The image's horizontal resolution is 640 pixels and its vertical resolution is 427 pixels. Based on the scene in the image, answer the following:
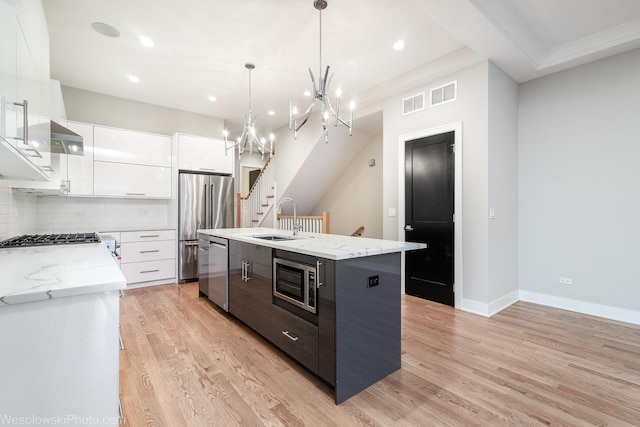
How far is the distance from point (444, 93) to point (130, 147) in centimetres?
469

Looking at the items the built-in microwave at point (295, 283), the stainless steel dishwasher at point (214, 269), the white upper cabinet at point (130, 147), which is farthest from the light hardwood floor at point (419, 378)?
the white upper cabinet at point (130, 147)

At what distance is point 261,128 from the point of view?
656 cm

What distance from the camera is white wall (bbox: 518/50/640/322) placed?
120 inches

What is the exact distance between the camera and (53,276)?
3.74 ft

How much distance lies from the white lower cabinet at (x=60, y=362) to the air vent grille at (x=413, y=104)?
398 centimetres

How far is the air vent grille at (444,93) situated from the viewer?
138 inches

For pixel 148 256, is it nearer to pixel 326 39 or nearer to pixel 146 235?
pixel 146 235

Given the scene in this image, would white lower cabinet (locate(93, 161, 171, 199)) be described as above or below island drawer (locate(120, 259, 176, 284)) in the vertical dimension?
above

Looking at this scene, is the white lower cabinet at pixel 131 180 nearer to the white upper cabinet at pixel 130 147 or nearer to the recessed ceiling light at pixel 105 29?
the white upper cabinet at pixel 130 147

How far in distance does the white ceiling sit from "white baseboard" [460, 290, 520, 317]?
2834mm

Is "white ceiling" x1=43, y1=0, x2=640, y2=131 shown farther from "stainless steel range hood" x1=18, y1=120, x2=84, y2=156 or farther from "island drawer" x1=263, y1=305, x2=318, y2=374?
"island drawer" x1=263, y1=305, x2=318, y2=374

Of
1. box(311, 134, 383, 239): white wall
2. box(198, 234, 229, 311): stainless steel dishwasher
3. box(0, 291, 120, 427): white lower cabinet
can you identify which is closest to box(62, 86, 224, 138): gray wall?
box(198, 234, 229, 311): stainless steel dishwasher

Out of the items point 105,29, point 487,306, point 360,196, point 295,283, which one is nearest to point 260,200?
point 360,196

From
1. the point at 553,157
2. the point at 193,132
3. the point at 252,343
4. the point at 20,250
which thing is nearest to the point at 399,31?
the point at 553,157
